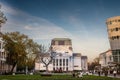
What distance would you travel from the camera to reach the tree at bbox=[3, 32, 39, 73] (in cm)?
9194

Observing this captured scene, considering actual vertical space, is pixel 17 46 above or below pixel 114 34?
below

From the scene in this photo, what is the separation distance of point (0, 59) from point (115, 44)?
35.4 m

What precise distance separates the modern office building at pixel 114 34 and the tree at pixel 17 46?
77.9 feet

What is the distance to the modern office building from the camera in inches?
3674

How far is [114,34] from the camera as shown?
93.9 metres

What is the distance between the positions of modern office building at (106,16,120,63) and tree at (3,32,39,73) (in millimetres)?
23732

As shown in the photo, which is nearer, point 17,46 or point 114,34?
point 17,46

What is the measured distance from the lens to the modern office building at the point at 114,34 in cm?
9331

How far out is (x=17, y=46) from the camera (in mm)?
91500

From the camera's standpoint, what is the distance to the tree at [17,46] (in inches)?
3620

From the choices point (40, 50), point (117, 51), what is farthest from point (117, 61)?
point (40, 50)

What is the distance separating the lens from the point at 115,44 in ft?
309

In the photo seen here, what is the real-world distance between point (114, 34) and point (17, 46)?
2867 centimetres

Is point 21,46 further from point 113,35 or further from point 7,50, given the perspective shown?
point 113,35
